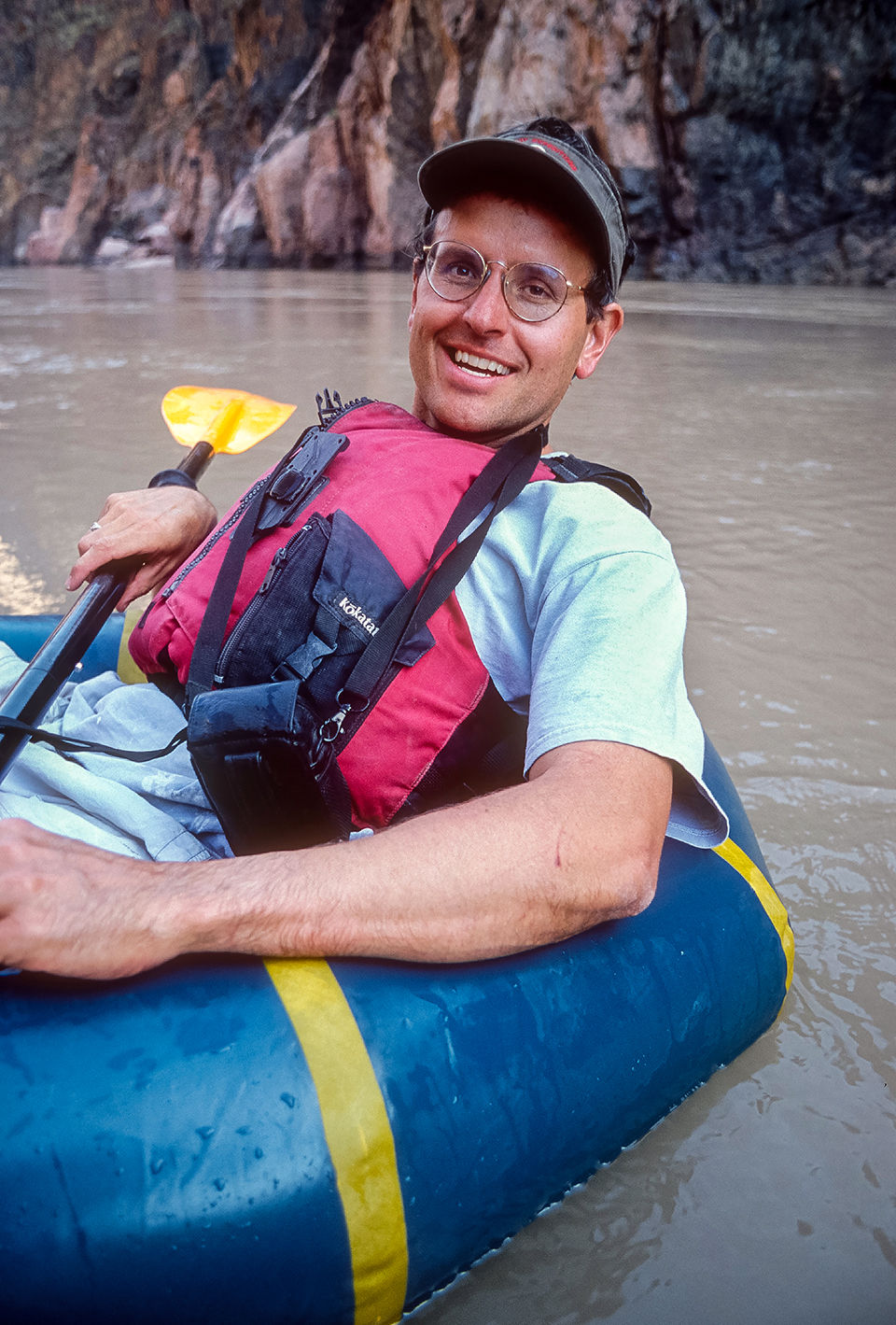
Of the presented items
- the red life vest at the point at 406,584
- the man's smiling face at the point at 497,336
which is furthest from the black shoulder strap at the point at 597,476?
the man's smiling face at the point at 497,336

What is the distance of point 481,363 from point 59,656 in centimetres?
72

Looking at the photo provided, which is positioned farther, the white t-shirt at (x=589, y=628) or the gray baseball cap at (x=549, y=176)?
the gray baseball cap at (x=549, y=176)

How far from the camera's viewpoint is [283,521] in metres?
1.26

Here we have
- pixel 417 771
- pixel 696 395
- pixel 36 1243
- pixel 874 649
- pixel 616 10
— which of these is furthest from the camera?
pixel 616 10

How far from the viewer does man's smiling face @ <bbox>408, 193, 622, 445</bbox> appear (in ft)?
4.36

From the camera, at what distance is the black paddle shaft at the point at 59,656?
1.24 meters

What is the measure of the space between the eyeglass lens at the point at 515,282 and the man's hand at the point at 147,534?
1.80ft

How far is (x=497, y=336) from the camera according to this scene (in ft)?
4.41

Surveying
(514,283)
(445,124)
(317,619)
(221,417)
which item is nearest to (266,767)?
(317,619)

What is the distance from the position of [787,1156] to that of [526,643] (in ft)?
2.33

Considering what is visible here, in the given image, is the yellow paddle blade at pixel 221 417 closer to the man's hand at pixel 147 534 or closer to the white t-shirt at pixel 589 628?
the man's hand at pixel 147 534

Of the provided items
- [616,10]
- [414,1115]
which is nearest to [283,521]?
[414,1115]

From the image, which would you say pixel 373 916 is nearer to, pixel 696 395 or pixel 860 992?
pixel 860 992

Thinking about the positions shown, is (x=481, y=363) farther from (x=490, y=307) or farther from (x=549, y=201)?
(x=549, y=201)
